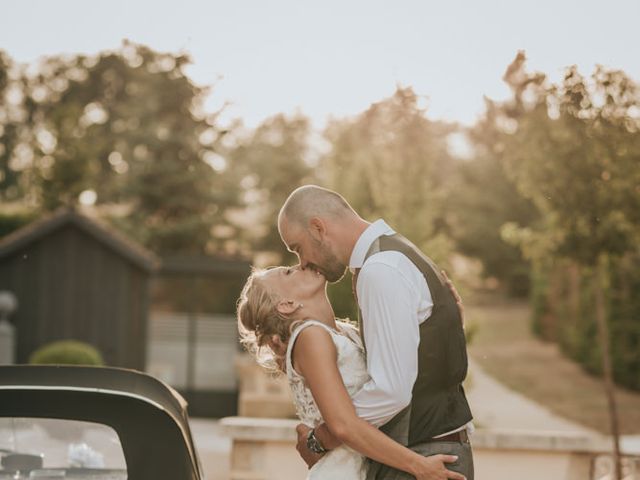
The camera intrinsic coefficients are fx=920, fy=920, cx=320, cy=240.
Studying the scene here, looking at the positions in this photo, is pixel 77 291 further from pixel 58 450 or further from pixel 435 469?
pixel 435 469

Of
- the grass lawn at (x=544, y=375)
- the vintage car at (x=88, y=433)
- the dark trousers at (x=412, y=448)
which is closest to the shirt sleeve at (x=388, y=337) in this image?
the dark trousers at (x=412, y=448)

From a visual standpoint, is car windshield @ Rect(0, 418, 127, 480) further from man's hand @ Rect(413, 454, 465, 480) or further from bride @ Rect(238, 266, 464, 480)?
man's hand @ Rect(413, 454, 465, 480)

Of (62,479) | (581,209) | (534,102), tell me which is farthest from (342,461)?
(581,209)

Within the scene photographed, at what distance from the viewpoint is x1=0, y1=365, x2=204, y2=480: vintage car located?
2314mm

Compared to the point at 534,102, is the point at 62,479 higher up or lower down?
lower down

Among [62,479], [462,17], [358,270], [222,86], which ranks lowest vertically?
[62,479]

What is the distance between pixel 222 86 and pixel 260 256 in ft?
77.3

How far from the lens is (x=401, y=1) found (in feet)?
16.8

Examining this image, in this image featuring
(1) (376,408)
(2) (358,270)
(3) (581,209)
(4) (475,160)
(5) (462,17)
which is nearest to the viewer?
(1) (376,408)

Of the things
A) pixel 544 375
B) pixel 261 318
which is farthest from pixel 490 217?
pixel 261 318

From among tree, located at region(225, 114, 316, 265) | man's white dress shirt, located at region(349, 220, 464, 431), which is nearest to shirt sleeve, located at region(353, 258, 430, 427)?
man's white dress shirt, located at region(349, 220, 464, 431)

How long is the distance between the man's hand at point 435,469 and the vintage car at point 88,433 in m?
0.59

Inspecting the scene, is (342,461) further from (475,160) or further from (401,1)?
(475,160)

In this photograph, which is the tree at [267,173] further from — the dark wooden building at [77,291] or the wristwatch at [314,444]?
the wristwatch at [314,444]
